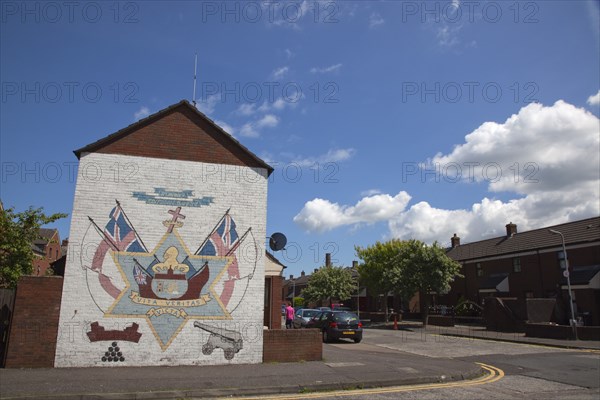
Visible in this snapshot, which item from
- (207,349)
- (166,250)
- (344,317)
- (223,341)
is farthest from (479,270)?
(166,250)

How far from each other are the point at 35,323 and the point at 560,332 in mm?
24179

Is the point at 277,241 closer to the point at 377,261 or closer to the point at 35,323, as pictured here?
the point at 35,323

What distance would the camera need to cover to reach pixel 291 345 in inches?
512

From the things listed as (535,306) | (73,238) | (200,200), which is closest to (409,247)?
(535,306)

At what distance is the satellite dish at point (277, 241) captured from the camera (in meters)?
14.9

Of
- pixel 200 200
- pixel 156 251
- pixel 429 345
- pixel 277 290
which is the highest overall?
pixel 200 200

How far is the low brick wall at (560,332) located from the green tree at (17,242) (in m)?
25.1

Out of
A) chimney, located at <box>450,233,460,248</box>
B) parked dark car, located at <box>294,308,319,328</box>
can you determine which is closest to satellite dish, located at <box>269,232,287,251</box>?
parked dark car, located at <box>294,308,319,328</box>

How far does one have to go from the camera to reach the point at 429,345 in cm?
2066

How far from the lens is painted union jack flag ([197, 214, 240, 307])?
12531 mm

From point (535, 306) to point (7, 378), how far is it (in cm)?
2944

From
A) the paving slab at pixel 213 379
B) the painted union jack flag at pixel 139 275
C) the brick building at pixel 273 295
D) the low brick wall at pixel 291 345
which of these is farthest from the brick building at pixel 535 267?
the painted union jack flag at pixel 139 275

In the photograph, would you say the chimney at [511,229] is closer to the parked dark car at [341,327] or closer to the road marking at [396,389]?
the parked dark car at [341,327]

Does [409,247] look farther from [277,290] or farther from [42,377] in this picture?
[42,377]
